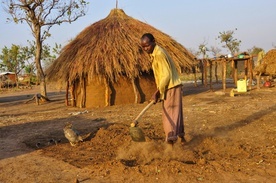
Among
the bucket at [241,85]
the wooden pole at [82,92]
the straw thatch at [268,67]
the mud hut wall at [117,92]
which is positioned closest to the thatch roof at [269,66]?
the straw thatch at [268,67]

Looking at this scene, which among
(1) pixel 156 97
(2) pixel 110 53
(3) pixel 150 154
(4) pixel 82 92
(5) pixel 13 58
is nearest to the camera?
(3) pixel 150 154

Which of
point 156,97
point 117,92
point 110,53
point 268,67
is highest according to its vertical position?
point 110,53

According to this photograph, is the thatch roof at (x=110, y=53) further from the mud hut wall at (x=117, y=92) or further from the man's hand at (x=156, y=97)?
the man's hand at (x=156, y=97)

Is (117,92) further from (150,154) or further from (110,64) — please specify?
(150,154)

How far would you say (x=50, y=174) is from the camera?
4.02 metres

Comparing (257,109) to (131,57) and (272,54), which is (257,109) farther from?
(272,54)

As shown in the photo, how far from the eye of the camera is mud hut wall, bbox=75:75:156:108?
11.4 m

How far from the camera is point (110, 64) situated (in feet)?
35.2

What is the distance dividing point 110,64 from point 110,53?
525mm

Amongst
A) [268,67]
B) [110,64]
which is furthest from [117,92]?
[268,67]

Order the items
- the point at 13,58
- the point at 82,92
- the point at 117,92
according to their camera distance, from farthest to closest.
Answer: the point at 13,58, the point at 82,92, the point at 117,92

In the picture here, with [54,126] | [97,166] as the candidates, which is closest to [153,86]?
[54,126]

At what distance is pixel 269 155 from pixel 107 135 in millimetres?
2794

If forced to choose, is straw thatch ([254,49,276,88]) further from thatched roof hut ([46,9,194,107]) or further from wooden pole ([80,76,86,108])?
wooden pole ([80,76,86,108])
